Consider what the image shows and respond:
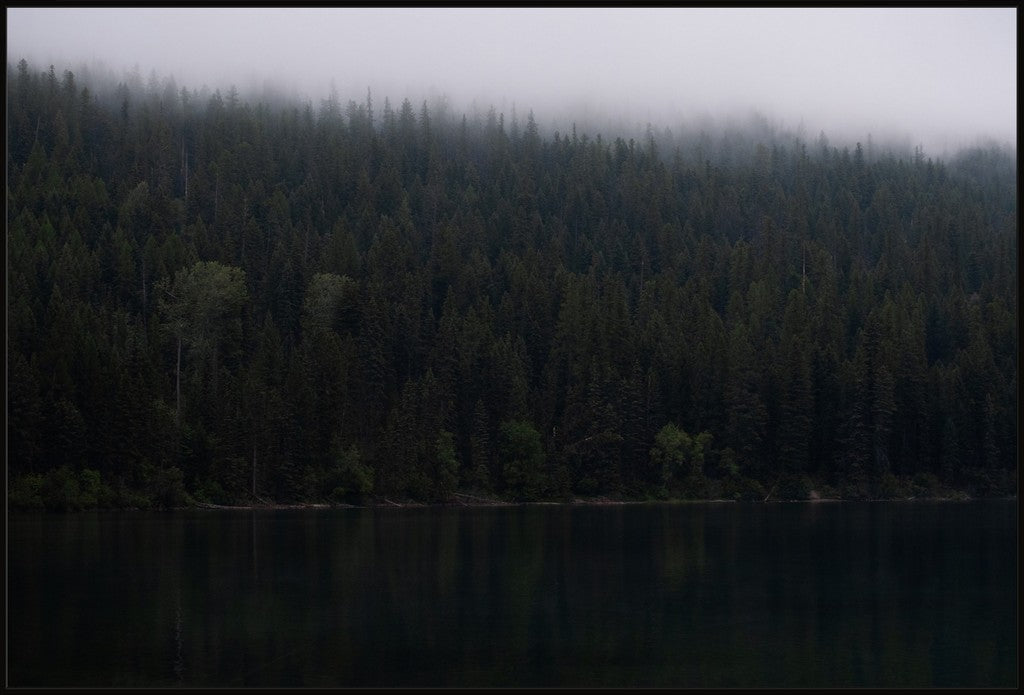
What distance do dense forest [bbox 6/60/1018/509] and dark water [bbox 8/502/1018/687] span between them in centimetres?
3119

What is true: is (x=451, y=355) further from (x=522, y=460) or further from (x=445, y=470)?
(x=445, y=470)

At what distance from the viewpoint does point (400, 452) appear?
11581 centimetres

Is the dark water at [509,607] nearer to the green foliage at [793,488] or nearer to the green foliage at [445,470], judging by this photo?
the green foliage at [445,470]

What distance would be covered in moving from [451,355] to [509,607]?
305 feet

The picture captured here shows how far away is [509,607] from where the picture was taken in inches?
1827

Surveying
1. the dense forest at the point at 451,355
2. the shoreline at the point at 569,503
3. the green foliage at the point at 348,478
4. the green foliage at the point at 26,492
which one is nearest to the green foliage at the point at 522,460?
the dense forest at the point at 451,355

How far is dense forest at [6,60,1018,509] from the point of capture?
110 m

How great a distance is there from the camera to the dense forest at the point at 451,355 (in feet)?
362

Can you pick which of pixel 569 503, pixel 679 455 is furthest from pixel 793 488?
Answer: pixel 569 503

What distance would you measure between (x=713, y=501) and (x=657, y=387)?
51.3 feet

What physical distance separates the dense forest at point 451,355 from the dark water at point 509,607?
31.2 metres

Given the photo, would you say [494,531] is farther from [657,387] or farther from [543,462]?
[657,387]

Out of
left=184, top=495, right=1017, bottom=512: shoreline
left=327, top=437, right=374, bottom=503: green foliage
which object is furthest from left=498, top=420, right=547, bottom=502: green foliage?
left=327, top=437, right=374, bottom=503: green foliage

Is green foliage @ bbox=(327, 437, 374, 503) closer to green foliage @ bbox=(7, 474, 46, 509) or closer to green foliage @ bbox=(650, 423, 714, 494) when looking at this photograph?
green foliage @ bbox=(7, 474, 46, 509)
